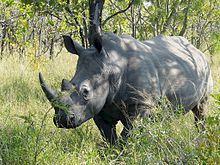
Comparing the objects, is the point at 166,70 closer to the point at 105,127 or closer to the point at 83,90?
the point at 105,127

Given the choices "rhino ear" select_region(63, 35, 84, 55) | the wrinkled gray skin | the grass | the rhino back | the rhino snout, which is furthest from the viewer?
the rhino back

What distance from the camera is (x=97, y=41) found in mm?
4441

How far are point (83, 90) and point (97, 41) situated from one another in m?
0.49

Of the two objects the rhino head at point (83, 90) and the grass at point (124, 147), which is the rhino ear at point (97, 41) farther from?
the grass at point (124, 147)

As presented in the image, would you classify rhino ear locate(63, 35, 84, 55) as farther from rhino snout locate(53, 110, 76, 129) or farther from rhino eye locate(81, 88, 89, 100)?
rhino snout locate(53, 110, 76, 129)

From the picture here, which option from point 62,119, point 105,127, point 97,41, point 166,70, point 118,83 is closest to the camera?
point 62,119

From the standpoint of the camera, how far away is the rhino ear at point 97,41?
14.4ft

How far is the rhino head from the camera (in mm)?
4078

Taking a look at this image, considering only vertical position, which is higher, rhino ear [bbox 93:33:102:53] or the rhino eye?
rhino ear [bbox 93:33:102:53]

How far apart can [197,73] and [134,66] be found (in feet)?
3.96

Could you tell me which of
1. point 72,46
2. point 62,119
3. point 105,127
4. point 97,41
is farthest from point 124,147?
point 72,46

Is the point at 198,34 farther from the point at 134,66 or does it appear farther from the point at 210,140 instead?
the point at 210,140

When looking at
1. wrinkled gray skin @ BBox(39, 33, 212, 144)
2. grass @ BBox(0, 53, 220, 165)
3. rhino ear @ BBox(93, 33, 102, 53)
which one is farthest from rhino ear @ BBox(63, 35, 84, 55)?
grass @ BBox(0, 53, 220, 165)

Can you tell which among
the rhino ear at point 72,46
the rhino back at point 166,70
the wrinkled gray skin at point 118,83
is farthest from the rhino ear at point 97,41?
the rhino back at point 166,70
